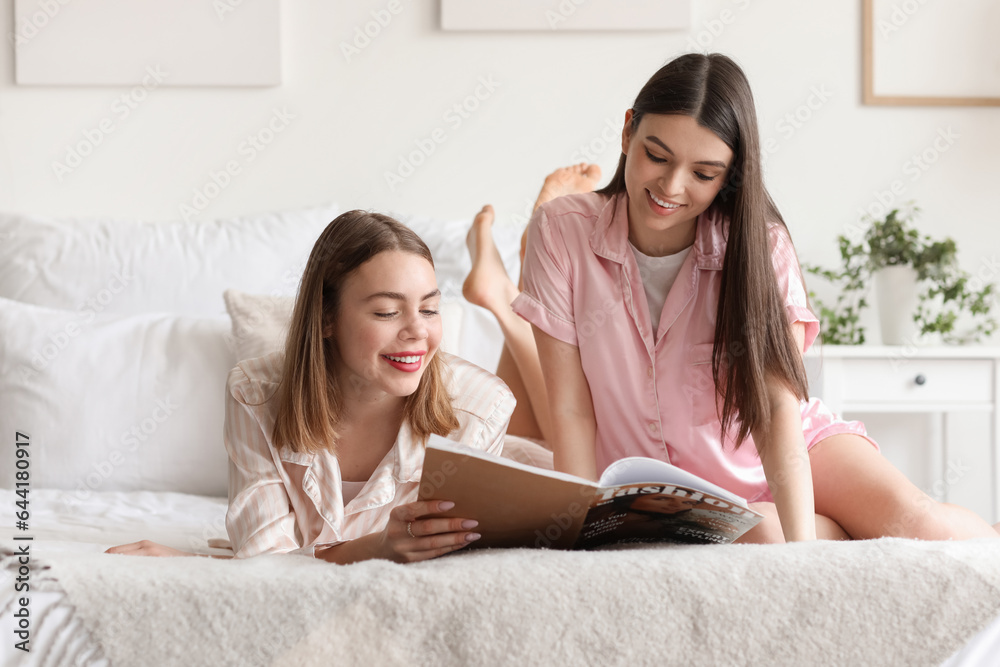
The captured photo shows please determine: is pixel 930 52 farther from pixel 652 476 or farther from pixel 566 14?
pixel 652 476

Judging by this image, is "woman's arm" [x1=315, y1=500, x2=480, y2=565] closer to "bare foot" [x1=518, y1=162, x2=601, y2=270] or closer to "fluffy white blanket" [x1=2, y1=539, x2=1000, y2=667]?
"fluffy white blanket" [x1=2, y1=539, x2=1000, y2=667]

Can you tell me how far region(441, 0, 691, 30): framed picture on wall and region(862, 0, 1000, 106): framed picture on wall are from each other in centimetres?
54

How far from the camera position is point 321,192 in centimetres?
232

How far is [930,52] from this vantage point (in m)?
2.30

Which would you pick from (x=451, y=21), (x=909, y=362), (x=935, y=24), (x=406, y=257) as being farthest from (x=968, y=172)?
(x=406, y=257)

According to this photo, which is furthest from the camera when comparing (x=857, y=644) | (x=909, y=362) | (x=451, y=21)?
(x=451, y=21)

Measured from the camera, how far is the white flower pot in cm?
212

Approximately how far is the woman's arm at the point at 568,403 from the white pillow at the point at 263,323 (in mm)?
365

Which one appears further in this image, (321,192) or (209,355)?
(321,192)

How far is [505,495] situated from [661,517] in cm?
18

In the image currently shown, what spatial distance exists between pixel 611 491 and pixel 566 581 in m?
0.09

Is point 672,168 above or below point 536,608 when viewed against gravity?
above

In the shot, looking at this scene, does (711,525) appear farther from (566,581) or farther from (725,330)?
(725,330)

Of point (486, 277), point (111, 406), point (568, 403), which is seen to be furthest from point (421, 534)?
point (111, 406)
